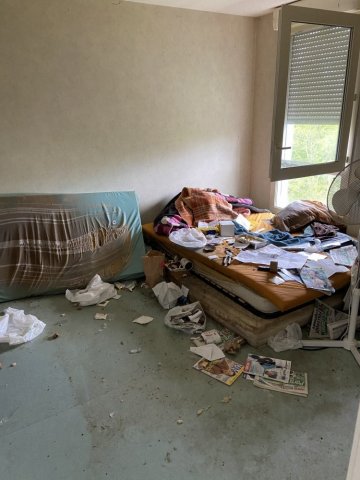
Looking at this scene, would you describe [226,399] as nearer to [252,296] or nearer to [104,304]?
[252,296]

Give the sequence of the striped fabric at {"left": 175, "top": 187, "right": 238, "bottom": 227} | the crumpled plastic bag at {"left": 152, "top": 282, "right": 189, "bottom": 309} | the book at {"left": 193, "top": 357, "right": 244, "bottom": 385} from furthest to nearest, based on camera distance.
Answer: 1. the striped fabric at {"left": 175, "top": 187, "right": 238, "bottom": 227}
2. the crumpled plastic bag at {"left": 152, "top": 282, "right": 189, "bottom": 309}
3. the book at {"left": 193, "top": 357, "right": 244, "bottom": 385}

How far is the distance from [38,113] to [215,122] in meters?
1.85

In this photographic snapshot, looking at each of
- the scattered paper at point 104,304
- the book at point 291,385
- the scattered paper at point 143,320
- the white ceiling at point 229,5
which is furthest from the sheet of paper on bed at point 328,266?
the white ceiling at point 229,5

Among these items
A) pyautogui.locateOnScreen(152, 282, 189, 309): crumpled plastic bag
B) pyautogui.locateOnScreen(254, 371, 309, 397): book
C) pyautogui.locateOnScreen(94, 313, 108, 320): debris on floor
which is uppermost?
pyautogui.locateOnScreen(152, 282, 189, 309): crumpled plastic bag

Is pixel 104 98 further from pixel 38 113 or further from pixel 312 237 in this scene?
pixel 312 237

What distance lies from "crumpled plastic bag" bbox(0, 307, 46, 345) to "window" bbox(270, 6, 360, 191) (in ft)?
6.56

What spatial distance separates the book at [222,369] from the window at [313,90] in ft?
4.38

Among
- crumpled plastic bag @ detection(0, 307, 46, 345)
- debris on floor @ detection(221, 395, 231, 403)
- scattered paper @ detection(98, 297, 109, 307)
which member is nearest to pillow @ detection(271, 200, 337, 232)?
scattered paper @ detection(98, 297, 109, 307)

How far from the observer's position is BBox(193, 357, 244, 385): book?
2025 mm

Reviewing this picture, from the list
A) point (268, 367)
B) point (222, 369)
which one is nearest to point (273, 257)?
point (268, 367)

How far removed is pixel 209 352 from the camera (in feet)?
7.28

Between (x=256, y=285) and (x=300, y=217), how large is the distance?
1331 millimetres

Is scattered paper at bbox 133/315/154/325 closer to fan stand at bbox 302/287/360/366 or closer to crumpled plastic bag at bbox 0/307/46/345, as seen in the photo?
crumpled plastic bag at bbox 0/307/46/345

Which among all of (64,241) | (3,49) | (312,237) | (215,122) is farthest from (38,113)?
(312,237)
